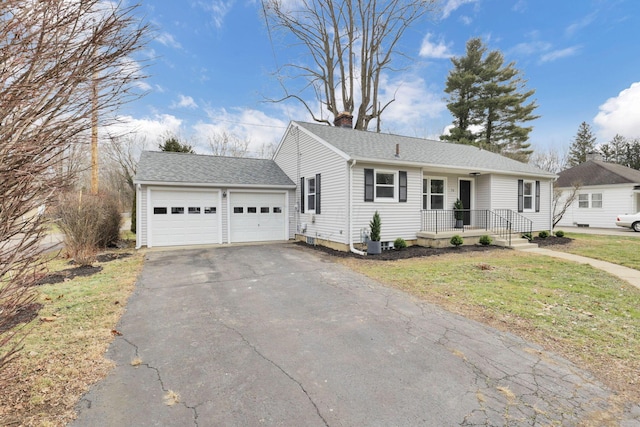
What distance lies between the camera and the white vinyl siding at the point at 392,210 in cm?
1023

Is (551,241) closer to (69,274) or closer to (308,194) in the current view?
(308,194)

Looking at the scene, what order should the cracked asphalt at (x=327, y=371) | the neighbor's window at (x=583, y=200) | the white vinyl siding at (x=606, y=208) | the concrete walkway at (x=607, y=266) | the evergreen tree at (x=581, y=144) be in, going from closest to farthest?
1. the cracked asphalt at (x=327, y=371)
2. the concrete walkway at (x=607, y=266)
3. the white vinyl siding at (x=606, y=208)
4. the neighbor's window at (x=583, y=200)
5. the evergreen tree at (x=581, y=144)

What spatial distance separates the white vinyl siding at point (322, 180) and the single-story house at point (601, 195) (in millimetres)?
18178

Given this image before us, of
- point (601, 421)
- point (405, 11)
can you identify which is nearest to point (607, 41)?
point (405, 11)

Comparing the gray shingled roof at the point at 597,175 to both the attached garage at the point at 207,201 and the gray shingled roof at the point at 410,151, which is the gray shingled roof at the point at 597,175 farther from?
the attached garage at the point at 207,201

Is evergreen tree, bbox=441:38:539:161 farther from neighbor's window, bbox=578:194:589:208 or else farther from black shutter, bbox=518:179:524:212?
black shutter, bbox=518:179:524:212

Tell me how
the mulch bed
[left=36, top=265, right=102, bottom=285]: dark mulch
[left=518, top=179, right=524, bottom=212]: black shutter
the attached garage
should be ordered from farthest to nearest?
[left=518, top=179, right=524, bottom=212]: black shutter → the attached garage → the mulch bed → [left=36, top=265, right=102, bottom=285]: dark mulch

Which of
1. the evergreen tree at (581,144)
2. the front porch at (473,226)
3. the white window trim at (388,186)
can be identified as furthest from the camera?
the evergreen tree at (581,144)

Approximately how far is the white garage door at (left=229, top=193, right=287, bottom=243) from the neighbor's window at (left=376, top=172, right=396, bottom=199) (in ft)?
16.1

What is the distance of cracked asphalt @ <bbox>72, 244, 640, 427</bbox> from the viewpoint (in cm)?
241

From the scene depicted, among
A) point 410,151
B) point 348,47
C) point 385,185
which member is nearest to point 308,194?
point 385,185

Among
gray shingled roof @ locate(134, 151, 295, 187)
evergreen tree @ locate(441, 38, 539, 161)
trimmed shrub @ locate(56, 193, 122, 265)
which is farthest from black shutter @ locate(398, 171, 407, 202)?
evergreen tree @ locate(441, 38, 539, 161)

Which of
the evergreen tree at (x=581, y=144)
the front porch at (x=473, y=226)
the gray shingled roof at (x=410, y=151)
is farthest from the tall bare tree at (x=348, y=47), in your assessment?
the evergreen tree at (x=581, y=144)

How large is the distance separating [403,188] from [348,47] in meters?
16.9
